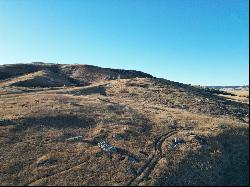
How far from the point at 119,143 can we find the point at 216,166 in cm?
1346

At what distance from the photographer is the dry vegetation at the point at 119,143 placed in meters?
40.7

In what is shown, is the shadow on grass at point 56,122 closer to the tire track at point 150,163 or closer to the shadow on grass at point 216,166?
the tire track at point 150,163

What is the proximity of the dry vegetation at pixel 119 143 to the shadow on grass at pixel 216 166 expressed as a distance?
0.11 m

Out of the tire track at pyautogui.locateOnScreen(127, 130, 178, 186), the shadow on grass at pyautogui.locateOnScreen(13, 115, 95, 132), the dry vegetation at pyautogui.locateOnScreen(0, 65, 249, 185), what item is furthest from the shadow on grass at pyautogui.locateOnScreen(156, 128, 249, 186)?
the shadow on grass at pyautogui.locateOnScreen(13, 115, 95, 132)

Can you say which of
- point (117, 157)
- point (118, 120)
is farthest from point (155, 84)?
point (117, 157)

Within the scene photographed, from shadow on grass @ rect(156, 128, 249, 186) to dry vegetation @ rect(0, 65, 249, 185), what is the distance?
0.38 ft

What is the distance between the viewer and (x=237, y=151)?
47375mm

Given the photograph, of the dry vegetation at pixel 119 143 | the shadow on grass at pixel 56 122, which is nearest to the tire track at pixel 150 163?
the dry vegetation at pixel 119 143

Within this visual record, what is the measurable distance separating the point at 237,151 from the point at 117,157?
1627 cm

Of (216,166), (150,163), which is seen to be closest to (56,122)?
(150,163)

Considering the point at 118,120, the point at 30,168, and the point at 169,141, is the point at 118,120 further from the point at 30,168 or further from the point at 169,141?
the point at 30,168

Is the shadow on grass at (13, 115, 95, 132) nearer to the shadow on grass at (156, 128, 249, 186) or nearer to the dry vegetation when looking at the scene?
the dry vegetation

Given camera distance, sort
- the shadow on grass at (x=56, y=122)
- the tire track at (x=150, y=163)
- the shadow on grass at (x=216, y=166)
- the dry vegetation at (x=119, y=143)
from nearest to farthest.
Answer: the tire track at (x=150, y=163) < the dry vegetation at (x=119, y=143) < the shadow on grass at (x=216, y=166) < the shadow on grass at (x=56, y=122)

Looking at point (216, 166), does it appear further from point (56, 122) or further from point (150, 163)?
point (56, 122)
